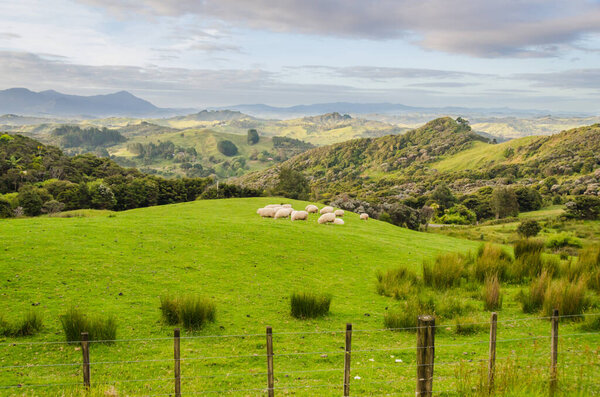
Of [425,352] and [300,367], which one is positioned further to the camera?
[300,367]

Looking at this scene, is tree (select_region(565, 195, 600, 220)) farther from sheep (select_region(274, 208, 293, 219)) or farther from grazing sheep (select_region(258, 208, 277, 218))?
grazing sheep (select_region(258, 208, 277, 218))

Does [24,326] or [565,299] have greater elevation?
[565,299]

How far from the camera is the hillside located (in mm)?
106938

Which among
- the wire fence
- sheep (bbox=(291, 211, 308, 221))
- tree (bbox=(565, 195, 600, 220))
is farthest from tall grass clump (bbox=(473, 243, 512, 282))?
tree (bbox=(565, 195, 600, 220))

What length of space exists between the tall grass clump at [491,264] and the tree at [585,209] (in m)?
43.1

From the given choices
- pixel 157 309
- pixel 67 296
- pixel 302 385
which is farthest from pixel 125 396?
pixel 67 296

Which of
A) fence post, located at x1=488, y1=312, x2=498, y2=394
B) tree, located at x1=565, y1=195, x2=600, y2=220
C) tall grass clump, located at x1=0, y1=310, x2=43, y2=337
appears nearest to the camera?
fence post, located at x1=488, y1=312, x2=498, y2=394

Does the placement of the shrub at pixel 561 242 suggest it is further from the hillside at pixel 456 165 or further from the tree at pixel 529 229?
the hillside at pixel 456 165

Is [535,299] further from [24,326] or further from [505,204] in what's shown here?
[505,204]

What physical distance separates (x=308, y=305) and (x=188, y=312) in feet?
8.97

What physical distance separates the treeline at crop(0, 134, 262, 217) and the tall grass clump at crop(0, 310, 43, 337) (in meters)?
31.7

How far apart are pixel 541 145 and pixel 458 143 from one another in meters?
44.7

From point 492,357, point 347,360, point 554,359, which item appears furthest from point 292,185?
point 347,360

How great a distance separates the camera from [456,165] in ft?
500
